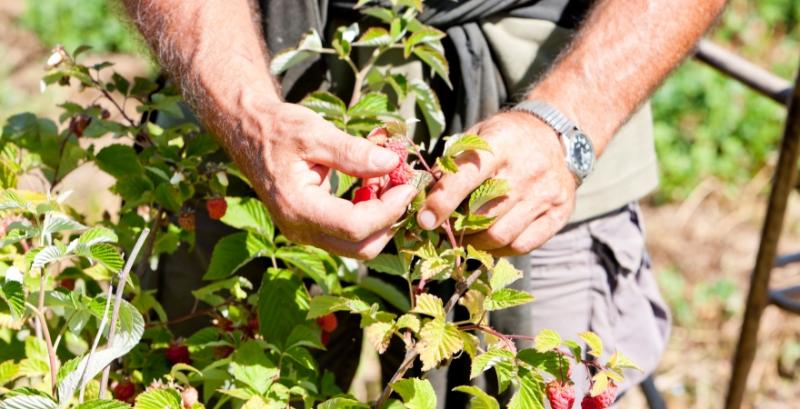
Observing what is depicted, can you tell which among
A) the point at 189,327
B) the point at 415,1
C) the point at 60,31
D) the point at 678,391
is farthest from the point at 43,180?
the point at 60,31

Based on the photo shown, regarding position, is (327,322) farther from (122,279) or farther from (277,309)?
(122,279)

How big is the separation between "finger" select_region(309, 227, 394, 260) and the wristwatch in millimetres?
261

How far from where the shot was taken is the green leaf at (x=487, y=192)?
40.6 inches

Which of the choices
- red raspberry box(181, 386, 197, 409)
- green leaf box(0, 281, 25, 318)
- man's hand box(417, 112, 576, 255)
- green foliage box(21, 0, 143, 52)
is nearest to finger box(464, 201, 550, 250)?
man's hand box(417, 112, 576, 255)

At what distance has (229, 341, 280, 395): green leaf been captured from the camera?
1.03 meters

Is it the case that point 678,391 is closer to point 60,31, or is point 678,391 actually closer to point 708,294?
point 708,294

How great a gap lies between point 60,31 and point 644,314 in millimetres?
4509

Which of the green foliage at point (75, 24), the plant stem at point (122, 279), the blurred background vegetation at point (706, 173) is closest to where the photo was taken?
the plant stem at point (122, 279)

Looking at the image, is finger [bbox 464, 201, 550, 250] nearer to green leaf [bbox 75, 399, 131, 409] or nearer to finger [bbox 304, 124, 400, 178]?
finger [bbox 304, 124, 400, 178]

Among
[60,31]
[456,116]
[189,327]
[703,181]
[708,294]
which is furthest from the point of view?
[60,31]

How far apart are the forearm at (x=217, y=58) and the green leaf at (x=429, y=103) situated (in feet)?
0.55

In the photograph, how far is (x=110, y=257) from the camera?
0.93 meters

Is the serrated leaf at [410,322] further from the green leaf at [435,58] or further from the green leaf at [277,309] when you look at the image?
the green leaf at [435,58]

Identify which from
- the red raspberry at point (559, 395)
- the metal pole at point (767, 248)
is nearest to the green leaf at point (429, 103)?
the red raspberry at point (559, 395)
